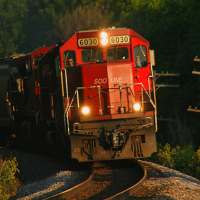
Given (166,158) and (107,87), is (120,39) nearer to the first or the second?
(107,87)

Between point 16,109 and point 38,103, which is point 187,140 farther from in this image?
point 38,103

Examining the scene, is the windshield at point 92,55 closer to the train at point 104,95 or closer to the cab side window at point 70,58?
the train at point 104,95

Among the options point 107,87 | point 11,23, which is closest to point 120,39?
point 107,87

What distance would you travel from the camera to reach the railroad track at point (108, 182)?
1431 centimetres

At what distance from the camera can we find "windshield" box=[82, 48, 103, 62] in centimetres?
1908

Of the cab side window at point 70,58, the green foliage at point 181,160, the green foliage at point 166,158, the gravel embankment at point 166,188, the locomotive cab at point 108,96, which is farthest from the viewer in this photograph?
the green foliage at point 166,158

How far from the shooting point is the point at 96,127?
18391 mm

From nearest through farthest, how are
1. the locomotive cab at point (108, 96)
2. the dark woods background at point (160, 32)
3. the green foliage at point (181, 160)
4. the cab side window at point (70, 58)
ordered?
the locomotive cab at point (108, 96), the cab side window at point (70, 58), the green foliage at point (181, 160), the dark woods background at point (160, 32)

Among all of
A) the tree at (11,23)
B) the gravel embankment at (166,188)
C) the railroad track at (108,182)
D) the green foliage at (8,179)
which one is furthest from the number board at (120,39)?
the tree at (11,23)

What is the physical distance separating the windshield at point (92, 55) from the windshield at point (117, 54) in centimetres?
26

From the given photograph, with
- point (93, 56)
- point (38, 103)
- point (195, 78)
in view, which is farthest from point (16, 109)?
point (195, 78)

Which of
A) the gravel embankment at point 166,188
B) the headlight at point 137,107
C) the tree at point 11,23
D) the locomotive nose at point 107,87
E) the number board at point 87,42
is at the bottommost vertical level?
the gravel embankment at point 166,188

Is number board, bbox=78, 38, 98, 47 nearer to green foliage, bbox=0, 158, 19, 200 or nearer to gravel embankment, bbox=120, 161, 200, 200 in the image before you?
green foliage, bbox=0, 158, 19, 200

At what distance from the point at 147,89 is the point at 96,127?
2.03m
